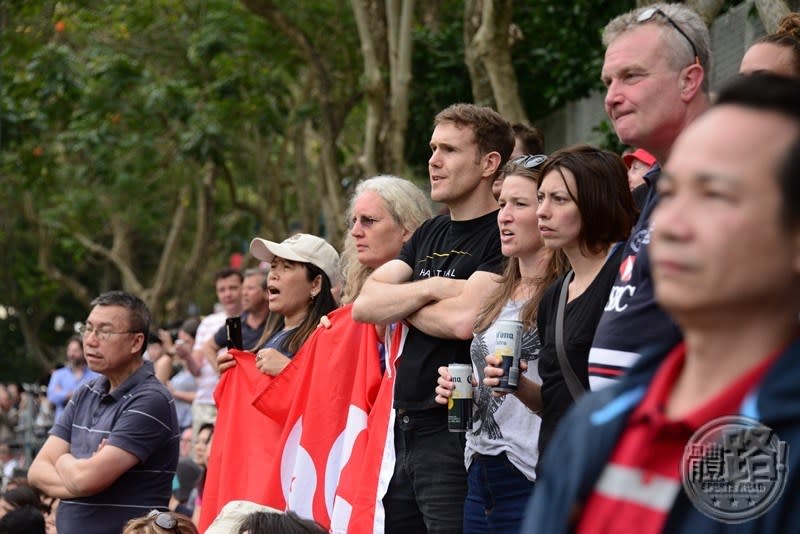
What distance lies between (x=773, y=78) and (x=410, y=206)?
15.6 feet

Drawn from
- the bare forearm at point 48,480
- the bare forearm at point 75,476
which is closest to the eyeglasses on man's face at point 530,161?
the bare forearm at point 75,476

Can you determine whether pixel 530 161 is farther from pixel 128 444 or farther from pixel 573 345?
pixel 128 444

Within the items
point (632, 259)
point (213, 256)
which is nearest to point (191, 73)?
point (213, 256)

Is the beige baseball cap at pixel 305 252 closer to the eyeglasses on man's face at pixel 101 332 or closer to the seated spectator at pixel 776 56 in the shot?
the eyeglasses on man's face at pixel 101 332

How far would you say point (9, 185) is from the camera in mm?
28297

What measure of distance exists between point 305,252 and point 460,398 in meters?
2.76

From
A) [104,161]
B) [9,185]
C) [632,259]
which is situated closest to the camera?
[632,259]

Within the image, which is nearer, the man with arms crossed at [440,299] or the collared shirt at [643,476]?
the collared shirt at [643,476]

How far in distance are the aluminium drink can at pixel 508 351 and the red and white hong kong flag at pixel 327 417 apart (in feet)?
5.80

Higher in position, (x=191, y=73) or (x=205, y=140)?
(x=191, y=73)

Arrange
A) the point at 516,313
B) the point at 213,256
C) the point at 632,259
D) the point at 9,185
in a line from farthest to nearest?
the point at 213,256, the point at 9,185, the point at 516,313, the point at 632,259

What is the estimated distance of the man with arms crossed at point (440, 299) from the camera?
5.66 metres

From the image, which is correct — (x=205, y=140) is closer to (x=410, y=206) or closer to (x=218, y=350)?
(x=218, y=350)

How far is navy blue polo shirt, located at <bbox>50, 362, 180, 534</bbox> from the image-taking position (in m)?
7.00
